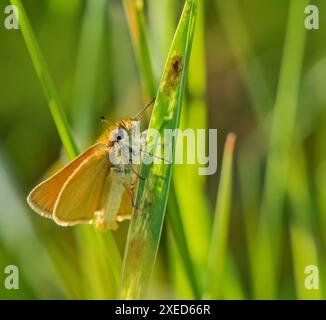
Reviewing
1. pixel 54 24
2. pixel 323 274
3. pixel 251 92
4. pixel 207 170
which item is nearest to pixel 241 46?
pixel 251 92

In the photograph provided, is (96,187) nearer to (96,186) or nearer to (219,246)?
(96,186)

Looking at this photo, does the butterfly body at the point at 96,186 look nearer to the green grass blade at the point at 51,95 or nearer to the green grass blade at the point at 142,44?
the green grass blade at the point at 51,95

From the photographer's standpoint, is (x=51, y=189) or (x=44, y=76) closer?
(x=44, y=76)

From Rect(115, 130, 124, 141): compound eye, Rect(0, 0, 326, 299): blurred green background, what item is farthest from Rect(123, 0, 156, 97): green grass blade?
Rect(0, 0, 326, 299): blurred green background

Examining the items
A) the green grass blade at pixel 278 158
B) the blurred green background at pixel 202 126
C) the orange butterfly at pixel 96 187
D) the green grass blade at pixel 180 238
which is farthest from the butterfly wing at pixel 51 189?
the green grass blade at pixel 278 158

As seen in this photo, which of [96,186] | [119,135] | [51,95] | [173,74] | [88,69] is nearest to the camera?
[173,74]

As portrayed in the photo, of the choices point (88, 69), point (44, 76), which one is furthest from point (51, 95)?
point (88, 69)
